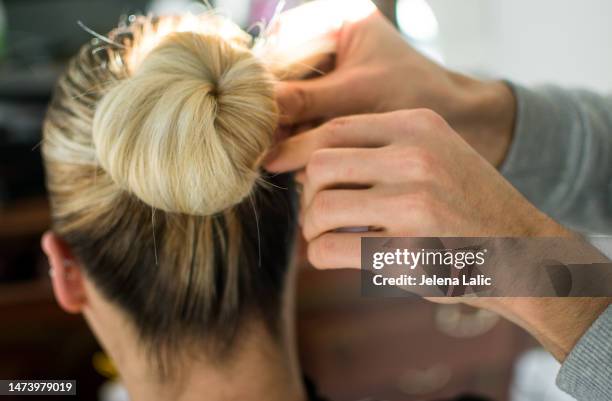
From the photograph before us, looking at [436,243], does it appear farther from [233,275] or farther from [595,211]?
[595,211]

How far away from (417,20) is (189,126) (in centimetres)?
142

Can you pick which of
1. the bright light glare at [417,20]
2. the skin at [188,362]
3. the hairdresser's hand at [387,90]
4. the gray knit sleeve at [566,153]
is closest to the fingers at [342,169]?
the hairdresser's hand at [387,90]

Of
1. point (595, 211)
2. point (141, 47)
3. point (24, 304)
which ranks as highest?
point (141, 47)

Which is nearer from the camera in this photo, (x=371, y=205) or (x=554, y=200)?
(x=371, y=205)

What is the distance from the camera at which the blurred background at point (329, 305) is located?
4.78ft

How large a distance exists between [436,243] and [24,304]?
1311mm

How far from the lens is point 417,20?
1.72 metres

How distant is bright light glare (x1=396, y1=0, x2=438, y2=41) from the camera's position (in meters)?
1.57

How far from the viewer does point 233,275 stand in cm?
59

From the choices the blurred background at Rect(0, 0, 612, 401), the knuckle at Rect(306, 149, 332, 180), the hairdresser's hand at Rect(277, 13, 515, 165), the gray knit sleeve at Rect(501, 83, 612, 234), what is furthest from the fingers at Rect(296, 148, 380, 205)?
the blurred background at Rect(0, 0, 612, 401)

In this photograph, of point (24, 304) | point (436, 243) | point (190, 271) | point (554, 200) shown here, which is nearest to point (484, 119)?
point (554, 200)

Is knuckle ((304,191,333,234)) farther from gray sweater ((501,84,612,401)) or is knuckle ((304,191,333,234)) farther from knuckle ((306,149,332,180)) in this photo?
gray sweater ((501,84,612,401))

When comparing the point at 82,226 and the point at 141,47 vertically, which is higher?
the point at 141,47

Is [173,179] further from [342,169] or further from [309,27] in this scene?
[309,27]
